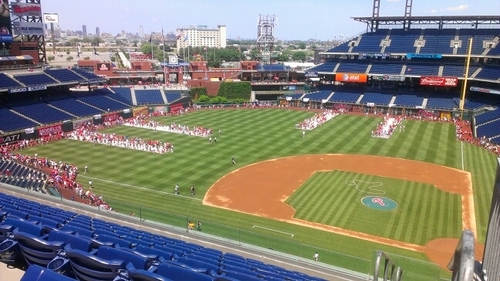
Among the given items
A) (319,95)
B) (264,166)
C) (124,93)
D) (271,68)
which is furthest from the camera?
(271,68)

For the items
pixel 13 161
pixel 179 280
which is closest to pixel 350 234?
pixel 179 280

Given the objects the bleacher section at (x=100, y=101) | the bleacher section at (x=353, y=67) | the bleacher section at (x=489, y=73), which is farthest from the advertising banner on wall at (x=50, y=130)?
the bleacher section at (x=489, y=73)

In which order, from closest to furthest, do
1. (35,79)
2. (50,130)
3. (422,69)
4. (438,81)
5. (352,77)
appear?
1. (50,130)
2. (35,79)
3. (438,81)
4. (422,69)
5. (352,77)

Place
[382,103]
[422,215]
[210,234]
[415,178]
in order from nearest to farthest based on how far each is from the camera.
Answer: [210,234], [422,215], [415,178], [382,103]

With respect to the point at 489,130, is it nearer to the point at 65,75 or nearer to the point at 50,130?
the point at 50,130

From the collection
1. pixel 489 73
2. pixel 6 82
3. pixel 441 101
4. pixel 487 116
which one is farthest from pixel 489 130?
pixel 6 82

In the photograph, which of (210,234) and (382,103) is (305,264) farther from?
(382,103)

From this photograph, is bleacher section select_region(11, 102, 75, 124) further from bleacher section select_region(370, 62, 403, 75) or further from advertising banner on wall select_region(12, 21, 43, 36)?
bleacher section select_region(370, 62, 403, 75)
